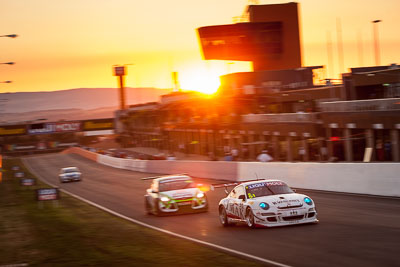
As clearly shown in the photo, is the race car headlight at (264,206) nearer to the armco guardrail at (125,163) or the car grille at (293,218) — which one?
the car grille at (293,218)

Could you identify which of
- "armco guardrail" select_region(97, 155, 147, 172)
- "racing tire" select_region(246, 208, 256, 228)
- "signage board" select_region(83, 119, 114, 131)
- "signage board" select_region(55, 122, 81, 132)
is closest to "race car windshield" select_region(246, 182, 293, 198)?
"racing tire" select_region(246, 208, 256, 228)

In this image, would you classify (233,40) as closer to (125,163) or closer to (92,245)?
(125,163)

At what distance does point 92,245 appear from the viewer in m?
12.8

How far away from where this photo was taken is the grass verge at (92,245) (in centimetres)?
1057

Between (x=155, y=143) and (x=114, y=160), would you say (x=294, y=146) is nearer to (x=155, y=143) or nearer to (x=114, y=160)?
(x=114, y=160)

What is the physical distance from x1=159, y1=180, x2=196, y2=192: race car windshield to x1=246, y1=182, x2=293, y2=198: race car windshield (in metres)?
5.40

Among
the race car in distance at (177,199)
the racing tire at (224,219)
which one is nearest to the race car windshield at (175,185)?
the race car in distance at (177,199)

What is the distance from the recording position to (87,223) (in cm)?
1822

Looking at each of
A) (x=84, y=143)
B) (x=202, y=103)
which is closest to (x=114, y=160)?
(x=202, y=103)

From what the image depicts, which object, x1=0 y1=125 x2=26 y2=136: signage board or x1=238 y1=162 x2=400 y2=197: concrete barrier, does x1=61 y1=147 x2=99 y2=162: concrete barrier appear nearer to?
x1=0 y1=125 x2=26 y2=136: signage board

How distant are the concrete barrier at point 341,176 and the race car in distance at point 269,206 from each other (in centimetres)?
361

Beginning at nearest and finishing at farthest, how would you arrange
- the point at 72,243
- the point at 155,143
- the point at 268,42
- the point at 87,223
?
1. the point at 72,243
2. the point at 87,223
3. the point at 268,42
4. the point at 155,143

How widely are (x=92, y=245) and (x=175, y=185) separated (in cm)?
779

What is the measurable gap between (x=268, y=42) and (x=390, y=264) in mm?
71519
